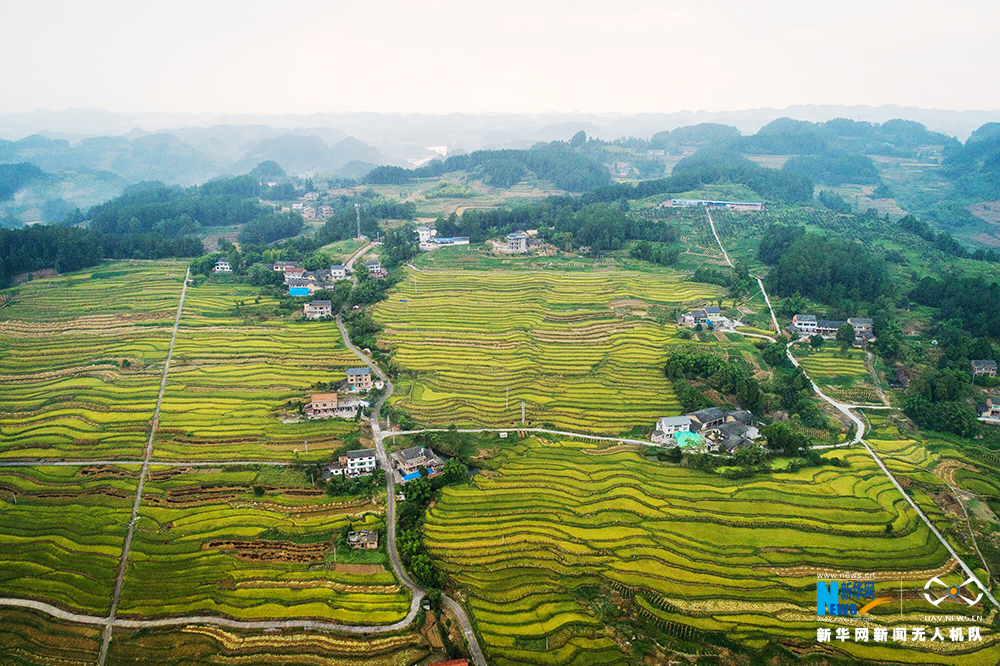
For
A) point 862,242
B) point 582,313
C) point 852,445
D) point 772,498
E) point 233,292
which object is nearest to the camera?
point 772,498

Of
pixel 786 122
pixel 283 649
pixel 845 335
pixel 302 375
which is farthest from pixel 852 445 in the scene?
pixel 786 122

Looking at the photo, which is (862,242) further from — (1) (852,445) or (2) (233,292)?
(2) (233,292)

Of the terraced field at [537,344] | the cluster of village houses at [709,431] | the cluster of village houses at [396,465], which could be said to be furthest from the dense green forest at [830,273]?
the cluster of village houses at [396,465]

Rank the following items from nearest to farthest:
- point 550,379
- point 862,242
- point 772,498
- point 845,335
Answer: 1. point 772,498
2. point 550,379
3. point 845,335
4. point 862,242

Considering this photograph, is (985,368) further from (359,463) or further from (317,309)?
(317,309)

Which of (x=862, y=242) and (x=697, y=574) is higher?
(x=862, y=242)

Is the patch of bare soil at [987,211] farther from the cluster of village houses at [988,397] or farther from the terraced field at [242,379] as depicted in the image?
the terraced field at [242,379]

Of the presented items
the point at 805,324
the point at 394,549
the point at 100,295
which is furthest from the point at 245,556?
the point at 805,324

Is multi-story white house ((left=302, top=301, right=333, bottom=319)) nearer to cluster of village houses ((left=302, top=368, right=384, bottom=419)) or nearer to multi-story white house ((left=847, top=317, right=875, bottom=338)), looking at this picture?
cluster of village houses ((left=302, top=368, right=384, bottom=419))
